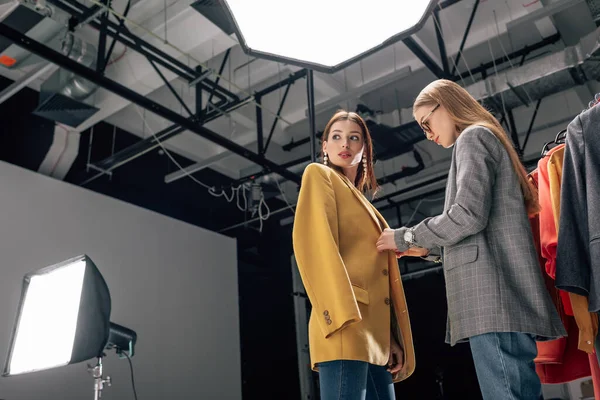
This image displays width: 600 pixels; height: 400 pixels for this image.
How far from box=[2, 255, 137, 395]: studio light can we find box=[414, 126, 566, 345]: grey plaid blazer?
137cm

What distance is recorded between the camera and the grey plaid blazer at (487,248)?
4.09ft

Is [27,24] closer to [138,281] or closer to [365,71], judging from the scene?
[138,281]

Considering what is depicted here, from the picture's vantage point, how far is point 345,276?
138cm

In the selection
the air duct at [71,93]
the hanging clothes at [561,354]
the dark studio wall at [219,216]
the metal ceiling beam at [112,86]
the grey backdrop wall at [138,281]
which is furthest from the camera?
the dark studio wall at [219,216]

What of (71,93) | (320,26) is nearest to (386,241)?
(320,26)

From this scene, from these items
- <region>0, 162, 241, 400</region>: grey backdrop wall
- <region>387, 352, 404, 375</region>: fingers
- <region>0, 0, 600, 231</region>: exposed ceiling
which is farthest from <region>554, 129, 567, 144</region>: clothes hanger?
<region>0, 162, 241, 400</region>: grey backdrop wall

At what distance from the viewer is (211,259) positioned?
19.7 feet

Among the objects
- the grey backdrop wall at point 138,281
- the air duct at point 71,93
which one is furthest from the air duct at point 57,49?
the grey backdrop wall at point 138,281

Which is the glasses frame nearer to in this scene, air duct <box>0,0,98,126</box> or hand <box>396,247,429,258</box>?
hand <box>396,247,429,258</box>

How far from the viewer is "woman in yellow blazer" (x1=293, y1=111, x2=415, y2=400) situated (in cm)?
133

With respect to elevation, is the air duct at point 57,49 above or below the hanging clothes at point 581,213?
above

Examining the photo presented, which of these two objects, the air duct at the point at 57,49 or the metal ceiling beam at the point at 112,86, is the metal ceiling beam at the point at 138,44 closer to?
the air duct at the point at 57,49

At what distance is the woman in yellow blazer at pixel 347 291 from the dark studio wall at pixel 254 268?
4276mm

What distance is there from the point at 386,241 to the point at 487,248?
284 mm
